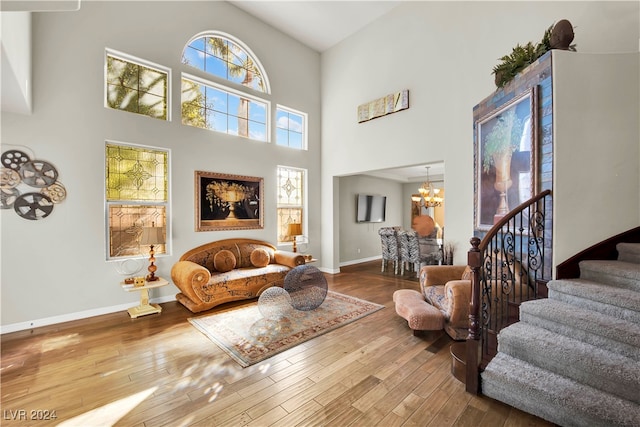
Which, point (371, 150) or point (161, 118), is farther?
point (371, 150)

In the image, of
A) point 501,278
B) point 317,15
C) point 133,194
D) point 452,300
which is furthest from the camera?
point 317,15

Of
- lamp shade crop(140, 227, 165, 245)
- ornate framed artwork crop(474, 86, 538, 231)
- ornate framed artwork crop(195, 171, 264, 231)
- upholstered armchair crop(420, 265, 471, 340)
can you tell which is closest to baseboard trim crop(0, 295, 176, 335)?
lamp shade crop(140, 227, 165, 245)

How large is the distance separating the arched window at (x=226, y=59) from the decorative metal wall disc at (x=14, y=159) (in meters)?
2.66

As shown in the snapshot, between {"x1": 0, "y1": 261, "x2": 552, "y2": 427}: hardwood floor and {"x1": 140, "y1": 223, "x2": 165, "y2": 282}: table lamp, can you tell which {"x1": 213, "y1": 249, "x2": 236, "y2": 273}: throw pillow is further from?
{"x1": 0, "y1": 261, "x2": 552, "y2": 427}: hardwood floor

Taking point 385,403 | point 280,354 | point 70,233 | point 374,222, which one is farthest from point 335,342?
point 374,222

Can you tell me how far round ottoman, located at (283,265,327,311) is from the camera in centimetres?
366

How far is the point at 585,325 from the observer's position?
186 centimetres

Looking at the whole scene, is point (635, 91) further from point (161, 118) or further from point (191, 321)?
point (161, 118)

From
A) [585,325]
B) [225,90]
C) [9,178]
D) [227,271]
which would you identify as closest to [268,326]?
[227,271]

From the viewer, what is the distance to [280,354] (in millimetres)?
2613

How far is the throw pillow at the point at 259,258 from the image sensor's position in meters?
4.76

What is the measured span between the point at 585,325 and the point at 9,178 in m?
5.74

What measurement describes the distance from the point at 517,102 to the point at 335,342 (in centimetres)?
330

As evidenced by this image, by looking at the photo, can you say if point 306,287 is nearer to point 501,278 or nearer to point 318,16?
point 501,278
